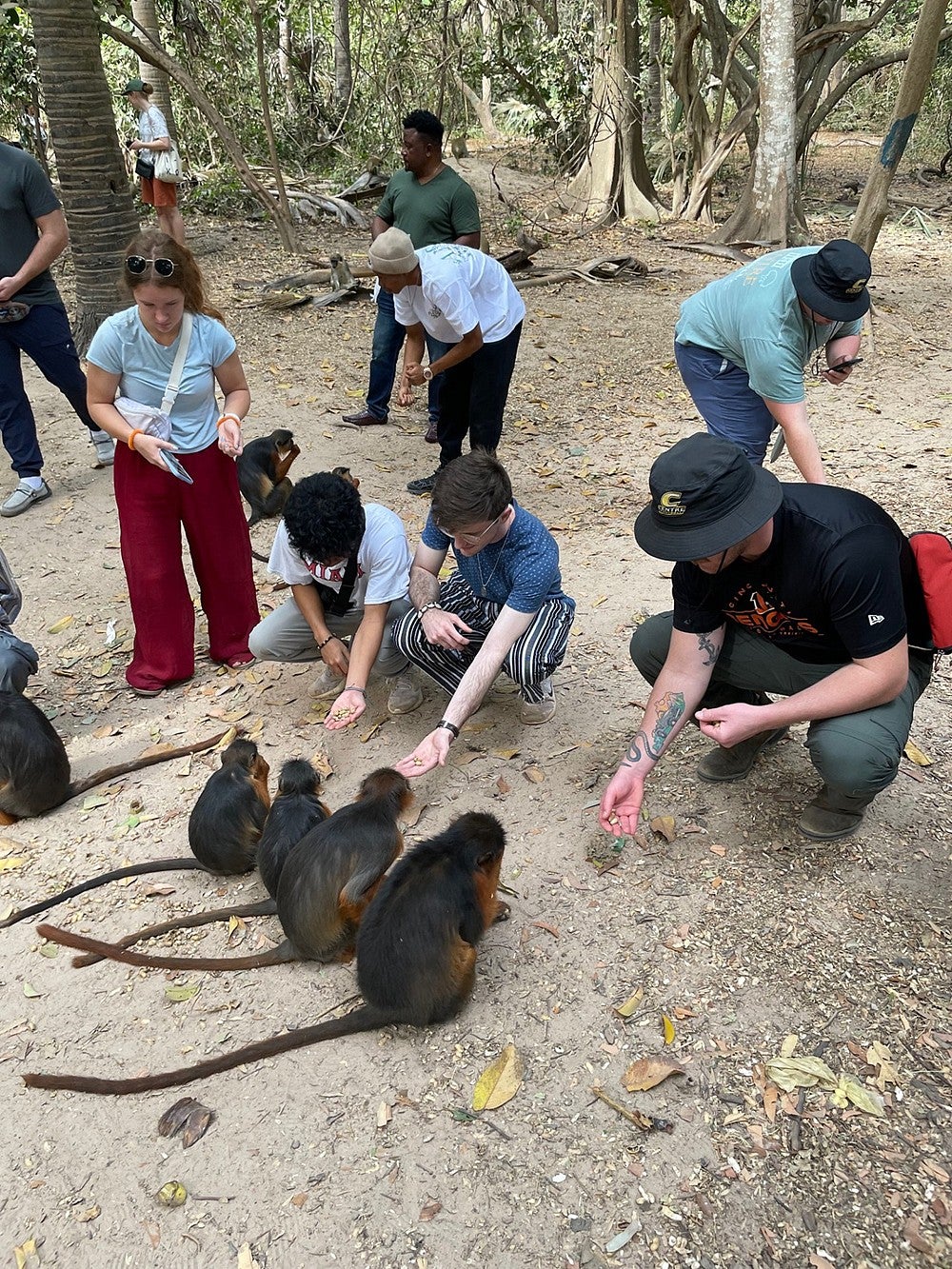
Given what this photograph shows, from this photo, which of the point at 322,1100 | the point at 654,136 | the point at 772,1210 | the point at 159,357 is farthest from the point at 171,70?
the point at 654,136

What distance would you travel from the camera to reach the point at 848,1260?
79.0 inches

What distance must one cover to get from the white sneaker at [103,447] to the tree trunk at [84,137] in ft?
4.50

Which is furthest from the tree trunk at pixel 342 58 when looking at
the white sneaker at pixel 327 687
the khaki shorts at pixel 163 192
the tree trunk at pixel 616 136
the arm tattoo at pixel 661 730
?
the arm tattoo at pixel 661 730

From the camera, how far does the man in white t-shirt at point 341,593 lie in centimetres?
338

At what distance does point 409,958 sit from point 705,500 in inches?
56.9

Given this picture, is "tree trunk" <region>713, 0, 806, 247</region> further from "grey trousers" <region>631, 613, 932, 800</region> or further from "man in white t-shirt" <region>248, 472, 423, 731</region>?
"grey trousers" <region>631, 613, 932, 800</region>

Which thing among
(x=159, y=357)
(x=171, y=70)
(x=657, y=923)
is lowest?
(x=657, y=923)

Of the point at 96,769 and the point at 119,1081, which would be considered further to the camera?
the point at 96,769

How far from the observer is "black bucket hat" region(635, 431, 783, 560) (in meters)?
2.42

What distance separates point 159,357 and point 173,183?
A: 5.57 m

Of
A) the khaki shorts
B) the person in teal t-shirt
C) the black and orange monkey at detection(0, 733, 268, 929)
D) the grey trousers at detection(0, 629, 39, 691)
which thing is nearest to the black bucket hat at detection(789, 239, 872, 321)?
the person in teal t-shirt

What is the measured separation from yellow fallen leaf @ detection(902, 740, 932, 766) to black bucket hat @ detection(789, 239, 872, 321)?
164 centimetres

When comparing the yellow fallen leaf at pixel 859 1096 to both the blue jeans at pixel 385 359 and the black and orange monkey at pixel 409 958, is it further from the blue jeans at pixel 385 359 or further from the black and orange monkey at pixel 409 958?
the blue jeans at pixel 385 359

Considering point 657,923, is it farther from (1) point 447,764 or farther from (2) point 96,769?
(2) point 96,769
